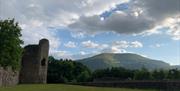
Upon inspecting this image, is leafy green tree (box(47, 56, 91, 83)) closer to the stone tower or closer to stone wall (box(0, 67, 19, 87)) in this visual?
the stone tower

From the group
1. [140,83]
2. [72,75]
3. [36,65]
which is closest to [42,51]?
[36,65]

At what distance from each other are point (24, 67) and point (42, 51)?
2.86 m

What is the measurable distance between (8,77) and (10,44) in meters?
3.40

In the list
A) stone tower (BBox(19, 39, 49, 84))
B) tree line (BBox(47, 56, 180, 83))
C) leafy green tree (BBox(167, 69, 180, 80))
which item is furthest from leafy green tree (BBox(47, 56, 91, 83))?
stone tower (BBox(19, 39, 49, 84))

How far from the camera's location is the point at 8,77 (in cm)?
3681

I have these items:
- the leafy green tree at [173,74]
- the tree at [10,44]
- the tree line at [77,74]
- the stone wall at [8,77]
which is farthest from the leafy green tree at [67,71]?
the tree at [10,44]

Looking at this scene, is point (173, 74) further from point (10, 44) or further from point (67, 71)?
point (10, 44)

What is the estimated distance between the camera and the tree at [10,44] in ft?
116

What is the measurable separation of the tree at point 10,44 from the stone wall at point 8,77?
25.9 inches

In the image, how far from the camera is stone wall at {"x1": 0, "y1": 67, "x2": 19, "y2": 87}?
3475cm

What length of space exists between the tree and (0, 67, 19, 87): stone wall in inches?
25.9

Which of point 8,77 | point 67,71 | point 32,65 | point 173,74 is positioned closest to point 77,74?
point 67,71

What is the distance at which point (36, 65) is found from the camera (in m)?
43.9

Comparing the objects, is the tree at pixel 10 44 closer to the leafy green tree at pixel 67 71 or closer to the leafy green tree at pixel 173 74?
the leafy green tree at pixel 67 71
